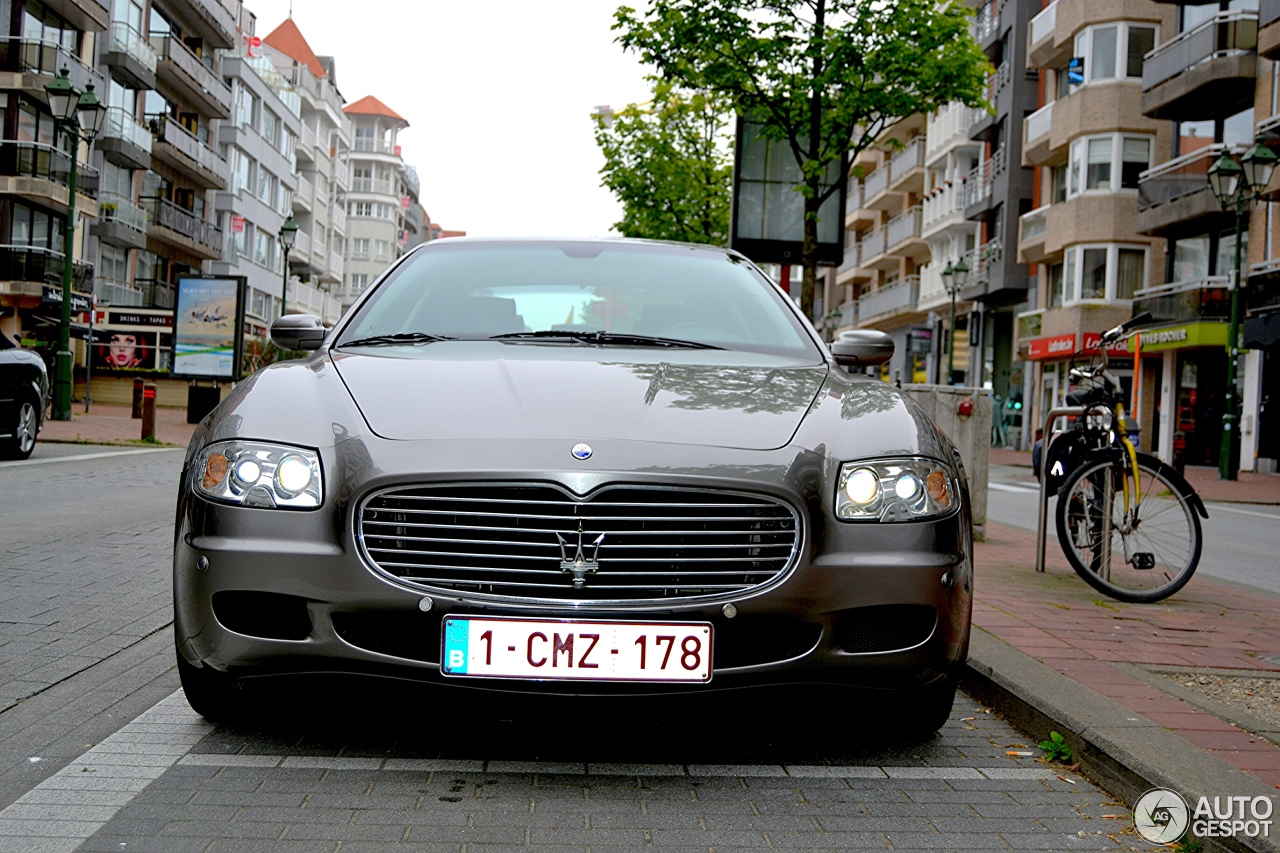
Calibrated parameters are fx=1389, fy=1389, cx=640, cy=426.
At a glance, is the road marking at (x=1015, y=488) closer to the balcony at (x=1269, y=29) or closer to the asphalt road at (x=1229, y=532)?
the asphalt road at (x=1229, y=532)

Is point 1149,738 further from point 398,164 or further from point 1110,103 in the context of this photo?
point 398,164

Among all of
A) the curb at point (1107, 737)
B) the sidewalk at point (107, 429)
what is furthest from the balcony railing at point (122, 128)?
the curb at point (1107, 737)

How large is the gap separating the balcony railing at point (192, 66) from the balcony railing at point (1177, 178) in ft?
113

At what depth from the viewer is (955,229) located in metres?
50.7

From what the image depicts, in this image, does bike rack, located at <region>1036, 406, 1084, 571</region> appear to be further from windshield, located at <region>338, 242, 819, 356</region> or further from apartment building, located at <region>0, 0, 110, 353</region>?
apartment building, located at <region>0, 0, 110, 353</region>

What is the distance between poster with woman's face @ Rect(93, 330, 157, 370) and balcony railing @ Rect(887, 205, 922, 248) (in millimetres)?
30053

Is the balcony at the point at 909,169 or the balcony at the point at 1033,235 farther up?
the balcony at the point at 909,169

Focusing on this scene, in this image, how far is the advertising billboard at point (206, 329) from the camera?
2958 cm

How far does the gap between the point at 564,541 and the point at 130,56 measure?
158 ft

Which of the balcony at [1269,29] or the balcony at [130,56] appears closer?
the balcony at [1269,29]

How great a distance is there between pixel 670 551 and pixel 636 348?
128 centimetres

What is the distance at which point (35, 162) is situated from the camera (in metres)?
41.2

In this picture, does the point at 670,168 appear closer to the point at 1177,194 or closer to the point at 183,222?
the point at 1177,194

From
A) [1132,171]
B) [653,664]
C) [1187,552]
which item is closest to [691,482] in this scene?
[653,664]
